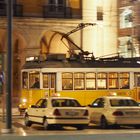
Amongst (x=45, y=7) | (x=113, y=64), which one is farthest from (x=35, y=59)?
(x=45, y=7)

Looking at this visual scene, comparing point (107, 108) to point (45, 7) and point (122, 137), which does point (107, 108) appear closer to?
point (122, 137)

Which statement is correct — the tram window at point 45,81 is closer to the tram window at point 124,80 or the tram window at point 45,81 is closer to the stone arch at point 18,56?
the tram window at point 124,80

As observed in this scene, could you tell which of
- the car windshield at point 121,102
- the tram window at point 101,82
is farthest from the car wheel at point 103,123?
the tram window at point 101,82

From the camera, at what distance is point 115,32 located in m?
48.6

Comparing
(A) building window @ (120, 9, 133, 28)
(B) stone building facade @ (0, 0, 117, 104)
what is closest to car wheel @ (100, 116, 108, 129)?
(B) stone building facade @ (0, 0, 117, 104)

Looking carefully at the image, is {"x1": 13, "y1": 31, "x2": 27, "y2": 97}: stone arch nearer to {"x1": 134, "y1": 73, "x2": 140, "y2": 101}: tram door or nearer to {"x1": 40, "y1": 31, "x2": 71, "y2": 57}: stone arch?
{"x1": 40, "y1": 31, "x2": 71, "y2": 57}: stone arch

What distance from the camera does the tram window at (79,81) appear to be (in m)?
32.2

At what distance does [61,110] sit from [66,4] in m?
23.3

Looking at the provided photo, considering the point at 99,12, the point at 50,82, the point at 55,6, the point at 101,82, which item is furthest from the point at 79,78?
the point at 99,12

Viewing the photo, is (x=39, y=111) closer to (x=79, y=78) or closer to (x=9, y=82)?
(x=9, y=82)

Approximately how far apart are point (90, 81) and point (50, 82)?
2.12 meters

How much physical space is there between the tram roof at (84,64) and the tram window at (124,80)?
1.49 feet

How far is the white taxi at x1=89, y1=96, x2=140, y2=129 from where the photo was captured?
25.5 metres

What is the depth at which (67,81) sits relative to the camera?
32.1 meters
